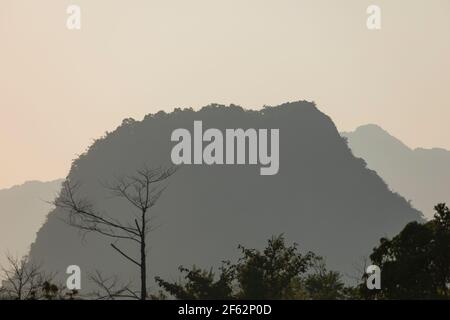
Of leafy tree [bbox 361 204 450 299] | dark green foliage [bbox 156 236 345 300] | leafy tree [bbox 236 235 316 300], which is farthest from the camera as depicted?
leafy tree [bbox 236 235 316 300]

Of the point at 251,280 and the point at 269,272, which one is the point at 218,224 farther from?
the point at 251,280

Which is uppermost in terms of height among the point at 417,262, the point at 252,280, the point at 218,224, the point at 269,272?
the point at 218,224

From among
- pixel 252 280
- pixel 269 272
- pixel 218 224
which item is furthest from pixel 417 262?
pixel 218 224

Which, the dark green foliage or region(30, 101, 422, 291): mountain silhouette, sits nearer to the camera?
the dark green foliage

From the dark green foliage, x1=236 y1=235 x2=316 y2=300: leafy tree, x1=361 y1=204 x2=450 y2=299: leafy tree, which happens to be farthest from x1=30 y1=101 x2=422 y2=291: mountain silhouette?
x1=361 y1=204 x2=450 y2=299: leafy tree

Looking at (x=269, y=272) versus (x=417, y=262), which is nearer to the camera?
(x=417, y=262)

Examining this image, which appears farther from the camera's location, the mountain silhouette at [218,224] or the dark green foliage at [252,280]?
the mountain silhouette at [218,224]

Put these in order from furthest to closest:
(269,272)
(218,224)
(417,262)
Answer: (218,224) → (269,272) → (417,262)

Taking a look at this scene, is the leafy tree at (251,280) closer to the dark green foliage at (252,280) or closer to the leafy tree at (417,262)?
the dark green foliage at (252,280)

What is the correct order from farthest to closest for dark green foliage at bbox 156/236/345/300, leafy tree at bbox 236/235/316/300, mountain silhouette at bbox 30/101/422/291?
mountain silhouette at bbox 30/101/422/291, leafy tree at bbox 236/235/316/300, dark green foliage at bbox 156/236/345/300

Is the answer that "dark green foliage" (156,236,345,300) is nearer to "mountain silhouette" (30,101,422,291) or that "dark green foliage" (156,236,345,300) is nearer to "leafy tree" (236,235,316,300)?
"leafy tree" (236,235,316,300)

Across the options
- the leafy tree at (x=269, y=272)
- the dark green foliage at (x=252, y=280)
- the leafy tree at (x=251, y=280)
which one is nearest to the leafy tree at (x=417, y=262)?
the leafy tree at (x=251, y=280)

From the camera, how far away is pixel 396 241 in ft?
90.4

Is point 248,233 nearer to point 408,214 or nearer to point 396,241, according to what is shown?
point 408,214
